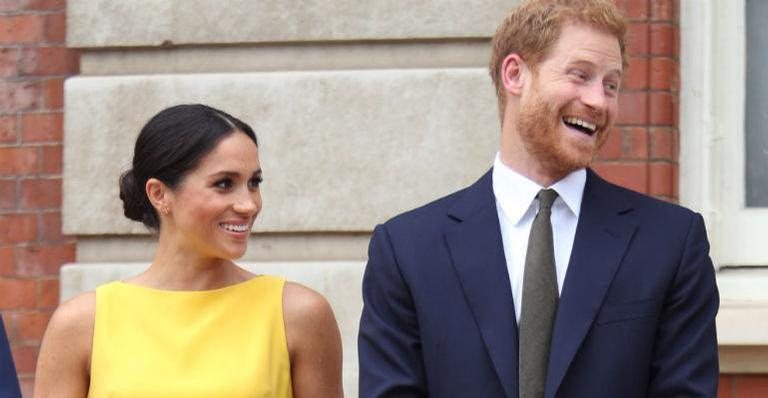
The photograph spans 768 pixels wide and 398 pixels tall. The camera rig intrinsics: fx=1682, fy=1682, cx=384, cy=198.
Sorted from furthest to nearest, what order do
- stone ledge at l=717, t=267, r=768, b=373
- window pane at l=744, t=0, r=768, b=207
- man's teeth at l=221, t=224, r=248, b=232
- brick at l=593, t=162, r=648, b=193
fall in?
1. window pane at l=744, t=0, r=768, b=207
2. brick at l=593, t=162, r=648, b=193
3. stone ledge at l=717, t=267, r=768, b=373
4. man's teeth at l=221, t=224, r=248, b=232

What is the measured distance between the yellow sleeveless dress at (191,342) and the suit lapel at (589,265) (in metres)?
0.92

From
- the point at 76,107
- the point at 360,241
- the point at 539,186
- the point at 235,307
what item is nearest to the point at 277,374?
the point at 235,307

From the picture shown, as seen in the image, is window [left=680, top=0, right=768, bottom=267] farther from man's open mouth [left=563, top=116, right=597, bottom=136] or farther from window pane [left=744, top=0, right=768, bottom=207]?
man's open mouth [left=563, top=116, right=597, bottom=136]

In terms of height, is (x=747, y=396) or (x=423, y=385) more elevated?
(x=423, y=385)

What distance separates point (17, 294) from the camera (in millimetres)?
5867

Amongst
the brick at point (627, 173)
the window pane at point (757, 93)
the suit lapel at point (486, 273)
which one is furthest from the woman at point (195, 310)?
the window pane at point (757, 93)

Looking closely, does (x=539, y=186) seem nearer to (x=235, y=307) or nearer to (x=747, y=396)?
(x=235, y=307)

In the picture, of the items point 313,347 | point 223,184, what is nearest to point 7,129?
point 223,184

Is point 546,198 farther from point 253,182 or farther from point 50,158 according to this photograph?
point 50,158

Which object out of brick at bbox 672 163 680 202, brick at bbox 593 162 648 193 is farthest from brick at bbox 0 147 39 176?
brick at bbox 672 163 680 202

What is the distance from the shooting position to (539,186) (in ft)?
12.2

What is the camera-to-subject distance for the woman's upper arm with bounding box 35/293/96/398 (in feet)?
13.9

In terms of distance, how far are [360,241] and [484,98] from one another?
632 mm

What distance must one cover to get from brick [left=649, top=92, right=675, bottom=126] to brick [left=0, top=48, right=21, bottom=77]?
222 cm
